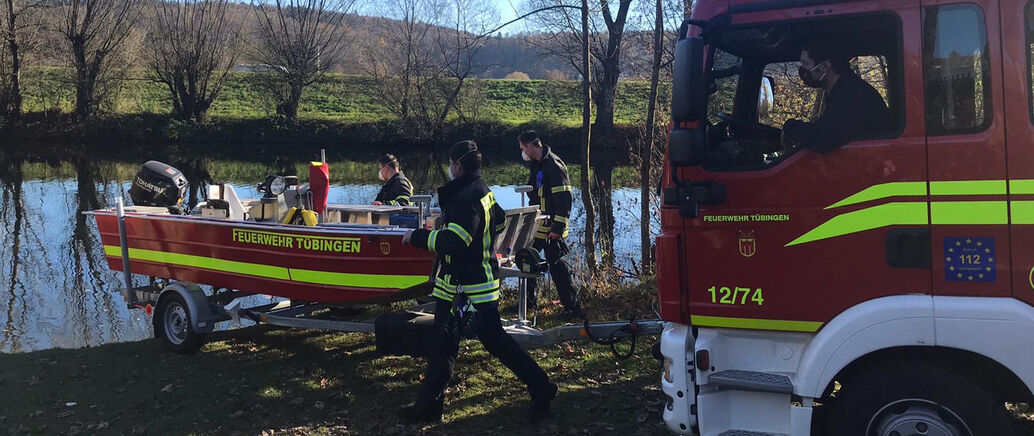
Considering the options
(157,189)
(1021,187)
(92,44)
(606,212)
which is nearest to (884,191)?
(1021,187)

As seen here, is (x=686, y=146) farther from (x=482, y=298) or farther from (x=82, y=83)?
(x=82, y=83)

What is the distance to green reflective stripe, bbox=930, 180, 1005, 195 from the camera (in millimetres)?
3287

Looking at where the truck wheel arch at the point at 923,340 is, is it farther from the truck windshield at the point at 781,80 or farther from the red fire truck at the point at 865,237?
the truck windshield at the point at 781,80

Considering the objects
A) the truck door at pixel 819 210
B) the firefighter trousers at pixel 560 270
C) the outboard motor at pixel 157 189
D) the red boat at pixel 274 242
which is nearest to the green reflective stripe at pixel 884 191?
the truck door at pixel 819 210

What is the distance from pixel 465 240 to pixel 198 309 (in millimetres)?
3231

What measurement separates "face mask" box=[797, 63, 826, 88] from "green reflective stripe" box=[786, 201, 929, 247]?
0.82 meters

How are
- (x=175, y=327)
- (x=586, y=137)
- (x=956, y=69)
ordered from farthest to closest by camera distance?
(x=586, y=137), (x=175, y=327), (x=956, y=69)

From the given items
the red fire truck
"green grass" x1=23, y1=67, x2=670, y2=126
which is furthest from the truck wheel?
"green grass" x1=23, y1=67, x2=670, y2=126

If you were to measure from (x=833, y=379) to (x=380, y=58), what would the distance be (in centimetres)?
3375

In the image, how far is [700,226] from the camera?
3816 mm

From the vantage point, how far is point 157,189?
308 inches

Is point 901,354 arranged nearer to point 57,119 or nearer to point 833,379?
point 833,379

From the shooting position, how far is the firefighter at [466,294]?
16.0ft

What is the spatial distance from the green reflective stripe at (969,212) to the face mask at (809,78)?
0.93 m
